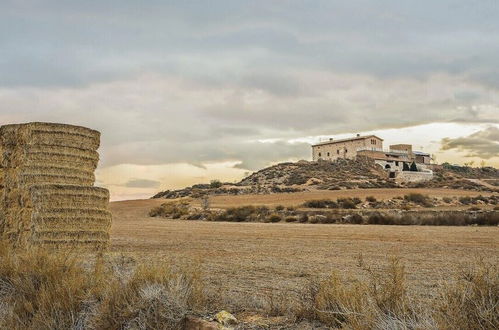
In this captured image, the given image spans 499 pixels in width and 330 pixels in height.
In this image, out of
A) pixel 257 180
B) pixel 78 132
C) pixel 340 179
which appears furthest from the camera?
pixel 257 180

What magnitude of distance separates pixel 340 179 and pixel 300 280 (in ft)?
273

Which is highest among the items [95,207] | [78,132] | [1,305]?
[78,132]

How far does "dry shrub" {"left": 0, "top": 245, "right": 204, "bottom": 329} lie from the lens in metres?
5.98

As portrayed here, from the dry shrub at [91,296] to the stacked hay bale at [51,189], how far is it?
11.1ft

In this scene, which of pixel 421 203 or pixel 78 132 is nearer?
pixel 78 132

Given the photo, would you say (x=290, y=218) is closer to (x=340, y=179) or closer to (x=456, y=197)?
(x=456, y=197)

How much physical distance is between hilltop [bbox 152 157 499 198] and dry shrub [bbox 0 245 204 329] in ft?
214

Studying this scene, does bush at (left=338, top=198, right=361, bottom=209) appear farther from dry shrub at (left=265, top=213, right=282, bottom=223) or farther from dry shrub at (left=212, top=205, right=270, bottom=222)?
dry shrub at (left=265, top=213, right=282, bottom=223)

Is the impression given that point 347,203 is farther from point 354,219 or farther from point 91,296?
point 91,296

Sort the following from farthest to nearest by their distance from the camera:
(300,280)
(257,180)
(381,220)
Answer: (257,180), (381,220), (300,280)

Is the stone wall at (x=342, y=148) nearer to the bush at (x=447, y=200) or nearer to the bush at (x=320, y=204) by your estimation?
the bush at (x=447, y=200)

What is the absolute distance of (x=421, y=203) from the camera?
53906 millimetres

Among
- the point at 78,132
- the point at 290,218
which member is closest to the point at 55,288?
the point at 78,132

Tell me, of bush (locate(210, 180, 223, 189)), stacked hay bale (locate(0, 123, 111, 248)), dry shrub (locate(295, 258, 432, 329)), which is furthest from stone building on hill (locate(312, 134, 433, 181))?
dry shrub (locate(295, 258, 432, 329))
